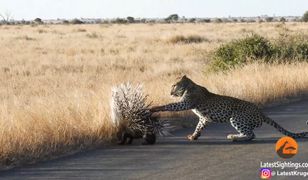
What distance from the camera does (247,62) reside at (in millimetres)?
18922

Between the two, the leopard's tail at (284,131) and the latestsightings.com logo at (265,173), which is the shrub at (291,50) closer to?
the leopard's tail at (284,131)

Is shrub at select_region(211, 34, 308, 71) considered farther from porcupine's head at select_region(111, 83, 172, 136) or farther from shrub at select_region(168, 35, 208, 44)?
shrub at select_region(168, 35, 208, 44)

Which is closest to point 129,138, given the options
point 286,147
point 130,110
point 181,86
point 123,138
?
point 123,138

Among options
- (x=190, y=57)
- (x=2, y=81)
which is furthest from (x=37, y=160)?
(x=190, y=57)

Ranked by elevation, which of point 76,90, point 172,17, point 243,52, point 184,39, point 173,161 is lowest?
point 172,17

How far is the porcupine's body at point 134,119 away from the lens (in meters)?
8.41

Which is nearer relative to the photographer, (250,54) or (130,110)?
(130,110)

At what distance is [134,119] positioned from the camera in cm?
847

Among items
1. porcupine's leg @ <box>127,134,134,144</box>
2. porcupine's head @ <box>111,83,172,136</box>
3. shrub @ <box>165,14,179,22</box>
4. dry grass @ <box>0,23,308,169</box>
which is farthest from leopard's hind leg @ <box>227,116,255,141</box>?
A: shrub @ <box>165,14,179,22</box>

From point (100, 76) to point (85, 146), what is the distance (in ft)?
47.1

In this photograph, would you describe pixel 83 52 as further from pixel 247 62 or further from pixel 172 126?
pixel 172 126

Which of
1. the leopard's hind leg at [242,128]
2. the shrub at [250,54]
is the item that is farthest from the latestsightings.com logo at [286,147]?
the shrub at [250,54]

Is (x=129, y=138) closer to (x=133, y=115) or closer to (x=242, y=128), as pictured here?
(x=133, y=115)

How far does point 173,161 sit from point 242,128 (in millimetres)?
1601
